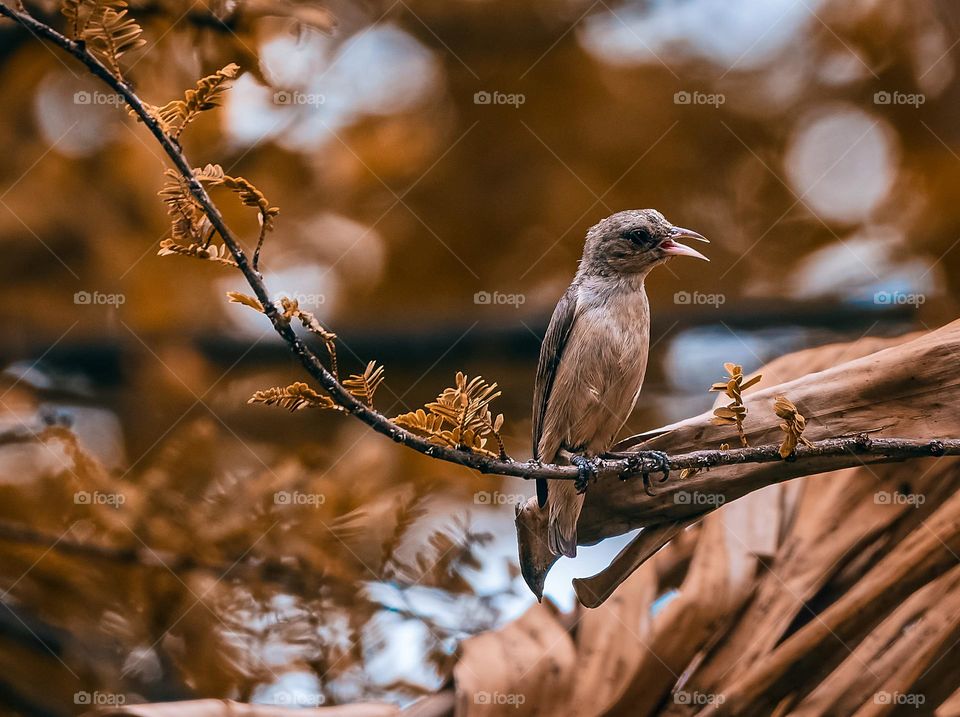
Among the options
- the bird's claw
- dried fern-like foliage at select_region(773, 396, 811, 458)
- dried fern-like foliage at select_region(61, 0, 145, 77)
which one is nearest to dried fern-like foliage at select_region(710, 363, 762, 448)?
dried fern-like foliage at select_region(773, 396, 811, 458)

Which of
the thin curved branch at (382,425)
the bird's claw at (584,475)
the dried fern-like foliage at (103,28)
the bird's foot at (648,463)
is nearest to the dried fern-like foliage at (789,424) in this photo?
the thin curved branch at (382,425)

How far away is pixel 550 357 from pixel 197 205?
1.21m

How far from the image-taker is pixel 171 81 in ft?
10.4

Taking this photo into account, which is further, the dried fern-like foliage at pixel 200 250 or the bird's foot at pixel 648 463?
the bird's foot at pixel 648 463

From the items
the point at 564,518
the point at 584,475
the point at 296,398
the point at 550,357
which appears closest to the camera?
the point at 296,398

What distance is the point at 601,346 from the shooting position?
7.38 feet

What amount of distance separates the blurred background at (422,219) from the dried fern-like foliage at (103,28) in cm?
159

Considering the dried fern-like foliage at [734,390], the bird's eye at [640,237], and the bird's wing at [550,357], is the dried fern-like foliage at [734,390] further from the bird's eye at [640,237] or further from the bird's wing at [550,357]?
the bird's wing at [550,357]

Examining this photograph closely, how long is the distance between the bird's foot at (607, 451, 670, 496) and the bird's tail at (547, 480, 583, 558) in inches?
6.2

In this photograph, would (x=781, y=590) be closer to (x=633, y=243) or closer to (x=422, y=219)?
(x=633, y=243)

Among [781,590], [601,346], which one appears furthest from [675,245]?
[781,590]

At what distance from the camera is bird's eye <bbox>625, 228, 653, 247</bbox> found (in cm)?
216

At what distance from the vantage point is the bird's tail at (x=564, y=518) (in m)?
1.90

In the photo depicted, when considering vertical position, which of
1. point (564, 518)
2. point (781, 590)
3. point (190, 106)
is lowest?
point (781, 590)
